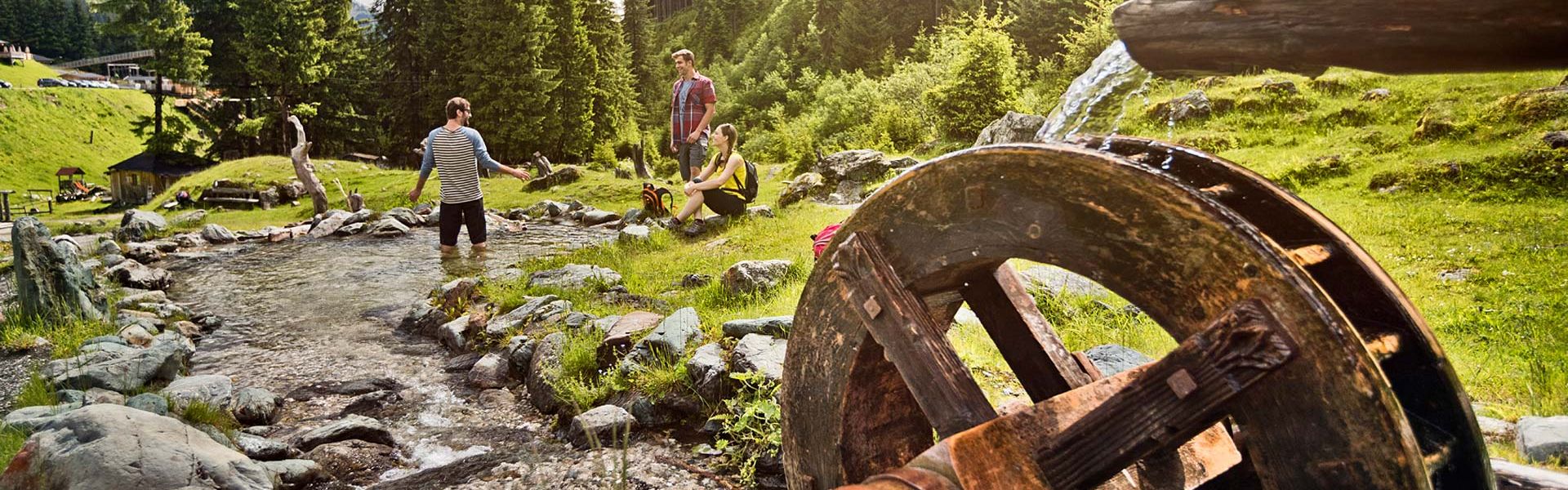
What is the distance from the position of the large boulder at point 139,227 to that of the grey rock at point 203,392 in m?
12.4

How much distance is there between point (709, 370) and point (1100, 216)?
3549mm

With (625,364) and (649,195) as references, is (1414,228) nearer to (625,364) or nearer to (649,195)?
(625,364)

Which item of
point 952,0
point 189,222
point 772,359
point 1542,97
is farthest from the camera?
point 952,0

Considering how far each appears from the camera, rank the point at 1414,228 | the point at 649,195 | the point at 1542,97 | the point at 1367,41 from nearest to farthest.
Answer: the point at 1367,41
the point at 1414,228
the point at 1542,97
the point at 649,195

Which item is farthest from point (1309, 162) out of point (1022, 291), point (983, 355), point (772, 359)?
point (1022, 291)

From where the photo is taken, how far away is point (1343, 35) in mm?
1547

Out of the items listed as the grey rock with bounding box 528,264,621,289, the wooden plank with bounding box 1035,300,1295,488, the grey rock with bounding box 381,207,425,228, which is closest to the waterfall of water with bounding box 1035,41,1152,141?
the grey rock with bounding box 528,264,621,289

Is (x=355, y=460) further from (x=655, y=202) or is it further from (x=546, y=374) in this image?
(x=655, y=202)

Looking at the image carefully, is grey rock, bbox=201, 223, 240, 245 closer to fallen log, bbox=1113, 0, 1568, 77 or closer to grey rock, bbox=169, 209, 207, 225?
grey rock, bbox=169, 209, 207, 225

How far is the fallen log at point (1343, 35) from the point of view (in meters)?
1.36

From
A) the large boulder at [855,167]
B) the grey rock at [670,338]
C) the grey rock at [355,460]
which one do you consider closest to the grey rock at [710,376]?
the grey rock at [670,338]

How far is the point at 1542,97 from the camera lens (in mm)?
9320

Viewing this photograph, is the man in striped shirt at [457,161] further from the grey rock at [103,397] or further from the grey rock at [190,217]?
the grey rock at [190,217]

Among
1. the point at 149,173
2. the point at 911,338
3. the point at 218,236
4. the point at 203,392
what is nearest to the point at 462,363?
the point at 203,392
